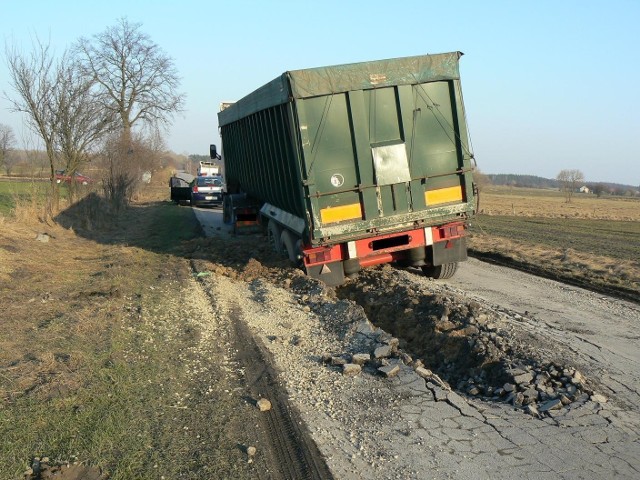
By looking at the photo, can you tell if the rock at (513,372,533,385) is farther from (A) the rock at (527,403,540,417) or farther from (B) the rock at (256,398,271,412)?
(B) the rock at (256,398,271,412)

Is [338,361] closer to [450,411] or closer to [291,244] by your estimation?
[450,411]

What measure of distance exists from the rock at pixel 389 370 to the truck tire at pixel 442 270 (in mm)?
4978

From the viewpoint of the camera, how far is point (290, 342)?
7043 millimetres

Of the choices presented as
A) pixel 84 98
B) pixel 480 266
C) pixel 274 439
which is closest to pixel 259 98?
pixel 480 266

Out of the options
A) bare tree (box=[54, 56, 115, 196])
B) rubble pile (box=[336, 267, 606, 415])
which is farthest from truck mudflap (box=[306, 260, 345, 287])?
bare tree (box=[54, 56, 115, 196])

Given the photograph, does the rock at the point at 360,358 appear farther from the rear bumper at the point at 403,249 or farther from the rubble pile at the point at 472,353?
the rear bumper at the point at 403,249

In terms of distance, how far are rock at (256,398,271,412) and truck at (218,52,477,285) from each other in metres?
3.97

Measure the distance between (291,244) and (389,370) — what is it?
5.36 meters

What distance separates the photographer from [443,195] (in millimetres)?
9320

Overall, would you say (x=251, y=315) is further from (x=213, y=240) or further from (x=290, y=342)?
(x=213, y=240)

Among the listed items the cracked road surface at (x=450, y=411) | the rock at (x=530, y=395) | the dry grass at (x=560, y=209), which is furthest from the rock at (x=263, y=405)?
the dry grass at (x=560, y=209)

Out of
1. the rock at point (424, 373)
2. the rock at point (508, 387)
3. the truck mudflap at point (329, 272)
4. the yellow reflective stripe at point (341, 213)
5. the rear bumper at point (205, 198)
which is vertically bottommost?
the rock at point (508, 387)

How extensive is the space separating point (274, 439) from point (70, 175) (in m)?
18.5

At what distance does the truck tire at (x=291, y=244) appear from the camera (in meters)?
10.4
